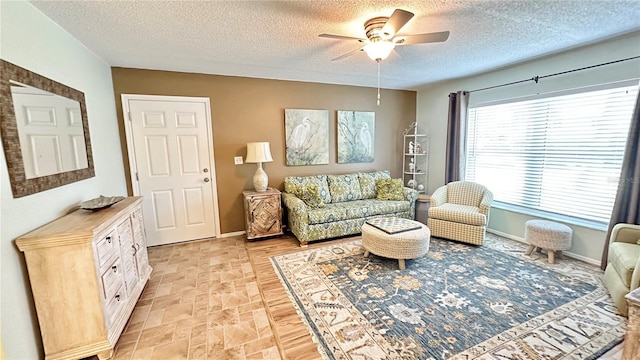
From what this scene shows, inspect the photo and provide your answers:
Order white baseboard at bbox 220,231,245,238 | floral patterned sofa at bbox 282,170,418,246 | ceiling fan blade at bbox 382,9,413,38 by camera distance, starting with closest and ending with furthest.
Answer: ceiling fan blade at bbox 382,9,413,38
floral patterned sofa at bbox 282,170,418,246
white baseboard at bbox 220,231,245,238

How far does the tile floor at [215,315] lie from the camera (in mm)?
1790

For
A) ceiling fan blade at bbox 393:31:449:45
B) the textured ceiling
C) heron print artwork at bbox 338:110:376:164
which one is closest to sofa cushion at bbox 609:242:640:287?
the textured ceiling

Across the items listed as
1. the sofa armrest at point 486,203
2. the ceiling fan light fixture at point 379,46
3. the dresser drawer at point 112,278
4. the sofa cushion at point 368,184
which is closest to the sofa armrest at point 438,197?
the sofa armrest at point 486,203

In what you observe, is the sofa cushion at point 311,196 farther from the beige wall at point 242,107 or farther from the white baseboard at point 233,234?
the white baseboard at point 233,234

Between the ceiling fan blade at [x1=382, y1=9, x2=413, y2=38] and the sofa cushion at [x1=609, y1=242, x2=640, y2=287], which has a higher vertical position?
the ceiling fan blade at [x1=382, y1=9, x2=413, y2=38]

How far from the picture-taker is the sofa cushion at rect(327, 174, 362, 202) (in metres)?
4.26

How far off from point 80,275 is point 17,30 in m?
1.67

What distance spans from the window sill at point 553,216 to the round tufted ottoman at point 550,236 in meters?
0.21

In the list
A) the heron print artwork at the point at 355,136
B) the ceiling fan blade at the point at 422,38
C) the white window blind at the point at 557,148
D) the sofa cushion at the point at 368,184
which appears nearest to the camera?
the ceiling fan blade at the point at 422,38

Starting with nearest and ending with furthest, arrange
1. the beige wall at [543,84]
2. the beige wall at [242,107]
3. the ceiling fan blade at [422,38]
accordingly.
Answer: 1. the ceiling fan blade at [422,38]
2. the beige wall at [543,84]
3. the beige wall at [242,107]

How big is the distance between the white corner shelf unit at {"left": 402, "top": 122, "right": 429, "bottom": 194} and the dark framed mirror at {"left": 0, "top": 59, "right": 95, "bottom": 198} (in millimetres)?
4719

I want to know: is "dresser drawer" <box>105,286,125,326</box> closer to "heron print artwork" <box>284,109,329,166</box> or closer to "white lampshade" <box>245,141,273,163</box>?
"white lampshade" <box>245,141,273,163</box>

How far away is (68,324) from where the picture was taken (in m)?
1.64

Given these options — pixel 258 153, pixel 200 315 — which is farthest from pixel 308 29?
pixel 200 315
